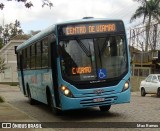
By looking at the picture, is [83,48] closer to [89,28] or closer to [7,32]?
[89,28]

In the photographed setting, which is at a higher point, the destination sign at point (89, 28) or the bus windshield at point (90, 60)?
the destination sign at point (89, 28)

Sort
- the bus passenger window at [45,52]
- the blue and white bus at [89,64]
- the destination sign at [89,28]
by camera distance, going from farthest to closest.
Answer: the bus passenger window at [45,52] → the destination sign at [89,28] → the blue and white bus at [89,64]

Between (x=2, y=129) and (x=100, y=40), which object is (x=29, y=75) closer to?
(x=100, y=40)

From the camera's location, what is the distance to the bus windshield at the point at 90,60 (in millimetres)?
14227

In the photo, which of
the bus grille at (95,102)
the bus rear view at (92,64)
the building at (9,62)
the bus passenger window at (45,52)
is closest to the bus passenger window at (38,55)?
the bus passenger window at (45,52)

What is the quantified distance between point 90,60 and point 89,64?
136mm

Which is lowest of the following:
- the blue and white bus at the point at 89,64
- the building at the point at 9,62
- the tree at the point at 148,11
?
the building at the point at 9,62

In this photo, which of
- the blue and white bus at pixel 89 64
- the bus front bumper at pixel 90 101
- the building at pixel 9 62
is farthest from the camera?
the building at pixel 9 62

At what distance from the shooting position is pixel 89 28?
14.7 metres

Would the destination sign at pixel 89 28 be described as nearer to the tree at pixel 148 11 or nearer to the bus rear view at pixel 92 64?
the bus rear view at pixel 92 64

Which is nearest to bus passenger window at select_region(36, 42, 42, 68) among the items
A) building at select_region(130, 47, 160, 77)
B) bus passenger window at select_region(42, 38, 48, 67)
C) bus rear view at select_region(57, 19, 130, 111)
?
bus passenger window at select_region(42, 38, 48, 67)

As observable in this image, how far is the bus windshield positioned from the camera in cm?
1423

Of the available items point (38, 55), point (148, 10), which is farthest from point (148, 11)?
point (38, 55)

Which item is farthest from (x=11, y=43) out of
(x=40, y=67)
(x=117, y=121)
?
(x=117, y=121)
